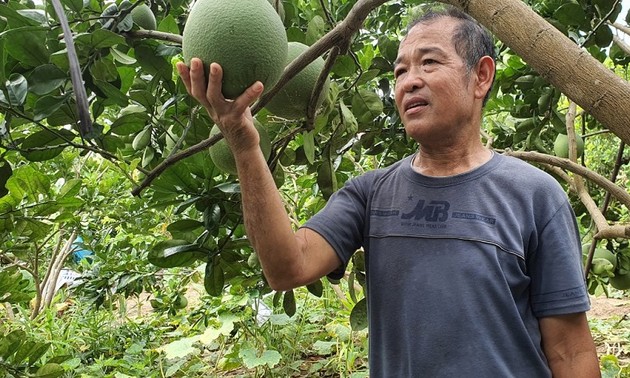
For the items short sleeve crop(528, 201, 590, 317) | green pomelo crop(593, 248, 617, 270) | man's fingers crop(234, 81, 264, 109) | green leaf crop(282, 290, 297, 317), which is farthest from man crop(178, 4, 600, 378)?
green pomelo crop(593, 248, 617, 270)

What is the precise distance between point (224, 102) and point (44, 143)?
0.63 m

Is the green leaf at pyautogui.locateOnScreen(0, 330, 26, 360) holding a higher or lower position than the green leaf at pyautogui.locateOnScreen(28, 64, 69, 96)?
lower

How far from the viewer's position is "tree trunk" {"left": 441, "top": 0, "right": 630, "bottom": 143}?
0.58m

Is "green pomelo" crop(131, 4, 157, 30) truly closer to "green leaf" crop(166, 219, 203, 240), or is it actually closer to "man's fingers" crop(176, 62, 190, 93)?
"green leaf" crop(166, 219, 203, 240)

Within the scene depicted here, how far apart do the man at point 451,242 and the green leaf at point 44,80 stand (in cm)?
41

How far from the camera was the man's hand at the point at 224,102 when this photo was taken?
799 millimetres

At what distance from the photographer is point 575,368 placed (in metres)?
1.09

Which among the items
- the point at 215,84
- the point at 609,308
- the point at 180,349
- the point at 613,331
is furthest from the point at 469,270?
the point at 609,308

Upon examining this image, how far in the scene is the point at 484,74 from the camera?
1252mm

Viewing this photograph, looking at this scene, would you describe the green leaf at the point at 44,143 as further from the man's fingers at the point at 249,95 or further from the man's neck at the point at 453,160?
the man's neck at the point at 453,160

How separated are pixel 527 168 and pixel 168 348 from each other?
2.43m

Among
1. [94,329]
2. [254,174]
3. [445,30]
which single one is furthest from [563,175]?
[94,329]

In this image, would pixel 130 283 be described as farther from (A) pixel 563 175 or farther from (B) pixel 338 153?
(A) pixel 563 175

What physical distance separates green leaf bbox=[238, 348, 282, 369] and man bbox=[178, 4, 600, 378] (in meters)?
1.73
